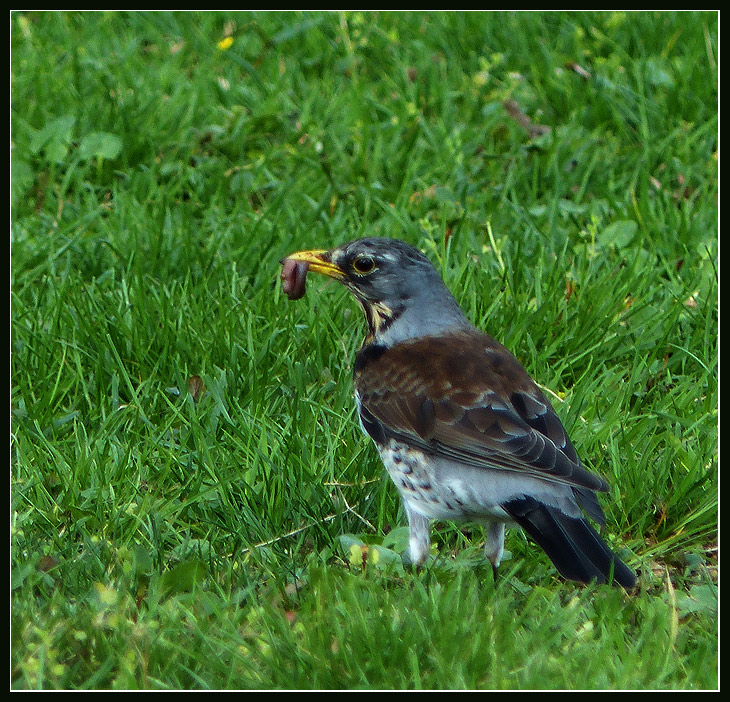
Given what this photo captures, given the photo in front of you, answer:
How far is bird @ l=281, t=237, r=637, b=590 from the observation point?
3.87 m

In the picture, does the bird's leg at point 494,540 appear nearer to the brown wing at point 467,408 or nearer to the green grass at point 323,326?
the green grass at point 323,326

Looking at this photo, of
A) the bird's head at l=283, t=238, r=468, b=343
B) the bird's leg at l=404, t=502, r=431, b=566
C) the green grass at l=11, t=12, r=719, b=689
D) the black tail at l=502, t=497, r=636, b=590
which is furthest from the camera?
the bird's head at l=283, t=238, r=468, b=343

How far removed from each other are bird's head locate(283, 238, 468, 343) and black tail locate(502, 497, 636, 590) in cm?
99

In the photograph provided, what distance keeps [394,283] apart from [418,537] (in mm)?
1100

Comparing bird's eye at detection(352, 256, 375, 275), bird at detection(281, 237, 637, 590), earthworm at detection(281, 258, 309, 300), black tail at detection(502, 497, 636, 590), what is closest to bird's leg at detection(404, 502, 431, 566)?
bird at detection(281, 237, 637, 590)

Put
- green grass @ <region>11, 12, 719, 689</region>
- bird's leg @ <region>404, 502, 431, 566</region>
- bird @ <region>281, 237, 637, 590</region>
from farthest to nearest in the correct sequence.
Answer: bird's leg @ <region>404, 502, 431, 566</region>, bird @ <region>281, 237, 637, 590</region>, green grass @ <region>11, 12, 719, 689</region>

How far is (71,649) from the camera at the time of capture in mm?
3557

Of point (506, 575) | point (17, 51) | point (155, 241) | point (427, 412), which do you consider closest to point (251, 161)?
point (155, 241)

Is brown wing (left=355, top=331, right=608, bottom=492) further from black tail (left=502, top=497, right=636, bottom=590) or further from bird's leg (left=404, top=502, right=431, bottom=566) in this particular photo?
bird's leg (left=404, top=502, right=431, bottom=566)

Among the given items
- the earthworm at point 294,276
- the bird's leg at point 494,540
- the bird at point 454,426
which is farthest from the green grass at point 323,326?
the earthworm at point 294,276

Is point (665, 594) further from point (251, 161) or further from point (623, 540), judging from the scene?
point (251, 161)

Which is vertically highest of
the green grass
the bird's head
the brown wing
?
the bird's head

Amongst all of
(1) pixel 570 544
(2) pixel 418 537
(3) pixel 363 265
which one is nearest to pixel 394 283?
(3) pixel 363 265

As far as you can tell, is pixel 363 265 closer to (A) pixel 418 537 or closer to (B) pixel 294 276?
(B) pixel 294 276
